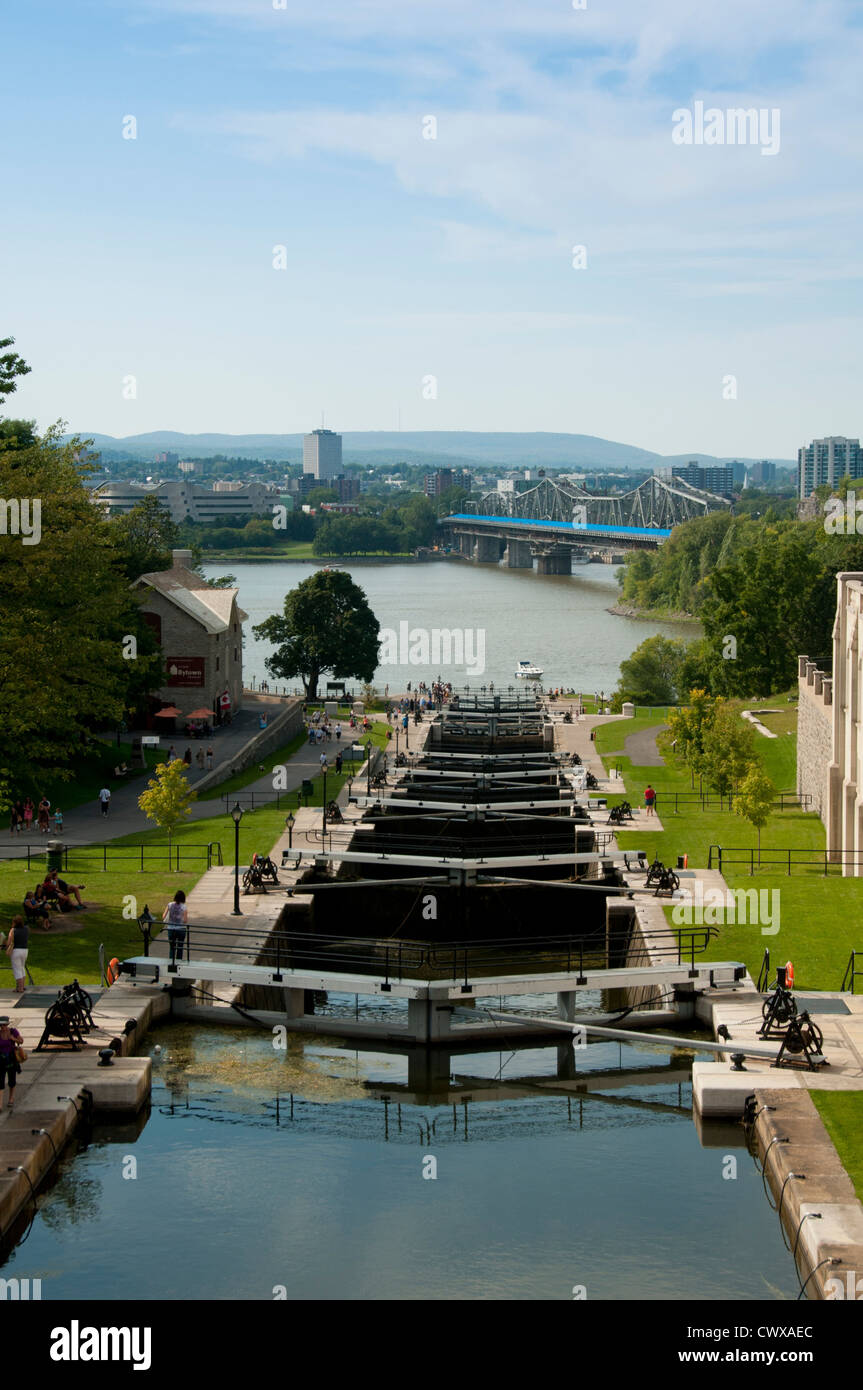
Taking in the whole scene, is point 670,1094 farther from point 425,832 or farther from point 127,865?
point 425,832

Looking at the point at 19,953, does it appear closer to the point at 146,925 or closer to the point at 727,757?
the point at 146,925

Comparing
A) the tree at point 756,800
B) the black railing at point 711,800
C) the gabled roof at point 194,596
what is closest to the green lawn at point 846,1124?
the tree at point 756,800

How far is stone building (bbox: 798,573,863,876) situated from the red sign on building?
24.9 metres

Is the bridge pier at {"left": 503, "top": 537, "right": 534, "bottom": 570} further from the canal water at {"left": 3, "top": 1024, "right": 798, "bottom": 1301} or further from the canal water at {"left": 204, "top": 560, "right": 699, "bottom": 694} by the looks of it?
the canal water at {"left": 3, "top": 1024, "right": 798, "bottom": 1301}

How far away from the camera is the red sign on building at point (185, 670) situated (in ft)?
196

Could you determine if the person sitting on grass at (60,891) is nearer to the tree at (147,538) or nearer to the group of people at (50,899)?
the group of people at (50,899)

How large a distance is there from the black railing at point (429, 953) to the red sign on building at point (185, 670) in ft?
85.6

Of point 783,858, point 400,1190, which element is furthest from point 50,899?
point 783,858

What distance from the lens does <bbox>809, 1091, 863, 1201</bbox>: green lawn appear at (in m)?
18.9

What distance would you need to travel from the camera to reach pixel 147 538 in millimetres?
82938

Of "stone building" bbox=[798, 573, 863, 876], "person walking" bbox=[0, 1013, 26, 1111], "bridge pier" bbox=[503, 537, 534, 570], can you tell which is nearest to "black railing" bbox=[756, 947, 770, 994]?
"stone building" bbox=[798, 573, 863, 876]
